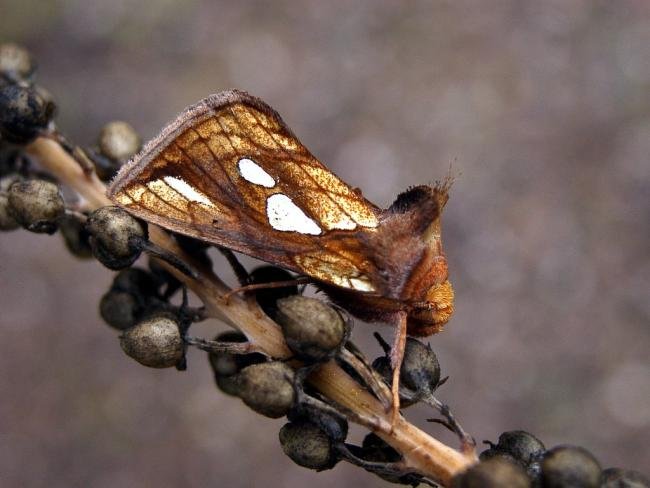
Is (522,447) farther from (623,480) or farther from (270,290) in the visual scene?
(270,290)

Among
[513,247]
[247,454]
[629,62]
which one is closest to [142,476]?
[247,454]

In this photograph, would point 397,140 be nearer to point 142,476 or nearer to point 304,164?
point 142,476

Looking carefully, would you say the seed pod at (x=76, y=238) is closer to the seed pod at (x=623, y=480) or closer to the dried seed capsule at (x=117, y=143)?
the dried seed capsule at (x=117, y=143)

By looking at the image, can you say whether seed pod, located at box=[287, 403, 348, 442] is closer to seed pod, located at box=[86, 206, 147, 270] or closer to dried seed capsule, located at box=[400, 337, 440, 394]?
dried seed capsule, located at box=[400, 337, 440, 394]

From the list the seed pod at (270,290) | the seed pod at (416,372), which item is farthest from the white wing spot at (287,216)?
the seed pod at (416,372)

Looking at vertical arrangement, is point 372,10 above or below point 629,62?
below

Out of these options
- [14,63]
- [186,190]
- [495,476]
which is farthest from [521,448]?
[14,63]
